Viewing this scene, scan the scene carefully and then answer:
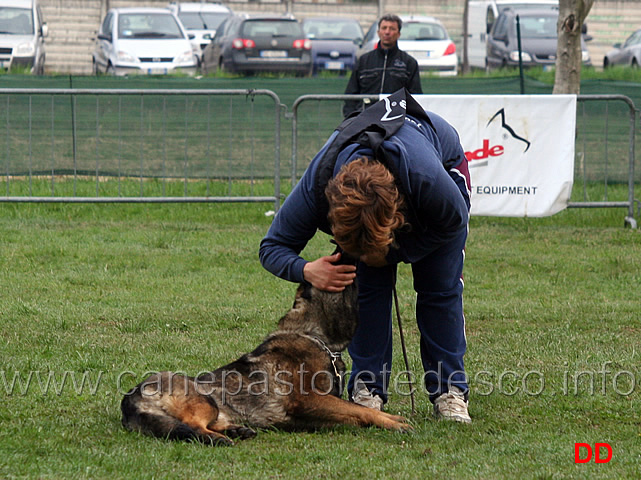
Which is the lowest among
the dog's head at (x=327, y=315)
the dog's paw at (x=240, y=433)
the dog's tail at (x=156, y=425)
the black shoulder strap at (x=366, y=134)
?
the dog's paw at (x=240, y=433)

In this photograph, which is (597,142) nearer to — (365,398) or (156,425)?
(365,398)

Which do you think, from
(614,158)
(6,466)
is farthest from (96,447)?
(614,158)

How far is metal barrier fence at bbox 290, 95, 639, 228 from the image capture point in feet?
33.9

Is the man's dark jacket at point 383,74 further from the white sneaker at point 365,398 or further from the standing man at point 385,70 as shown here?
the white sneaker at point 365,398

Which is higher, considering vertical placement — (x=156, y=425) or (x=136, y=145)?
(x=136, y=145)

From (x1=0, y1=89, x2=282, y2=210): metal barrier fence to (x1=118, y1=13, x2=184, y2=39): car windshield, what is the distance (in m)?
9.88

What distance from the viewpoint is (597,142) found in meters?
10.8

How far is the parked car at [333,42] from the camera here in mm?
22078

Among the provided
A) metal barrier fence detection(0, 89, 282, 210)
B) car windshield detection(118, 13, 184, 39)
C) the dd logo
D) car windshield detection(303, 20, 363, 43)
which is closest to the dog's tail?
the dd logo

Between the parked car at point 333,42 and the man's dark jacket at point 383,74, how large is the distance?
10.9m

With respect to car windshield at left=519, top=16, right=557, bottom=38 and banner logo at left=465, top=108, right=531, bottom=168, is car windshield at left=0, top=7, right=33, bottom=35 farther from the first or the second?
banner logo at left=465, top=108, right=531, bottom=168

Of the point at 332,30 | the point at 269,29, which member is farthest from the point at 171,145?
the point at 332,30

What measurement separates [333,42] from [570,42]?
11236 millimetres

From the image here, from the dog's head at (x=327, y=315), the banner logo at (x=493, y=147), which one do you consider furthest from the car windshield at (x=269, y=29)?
the dog's head at (x=327, y=315)
